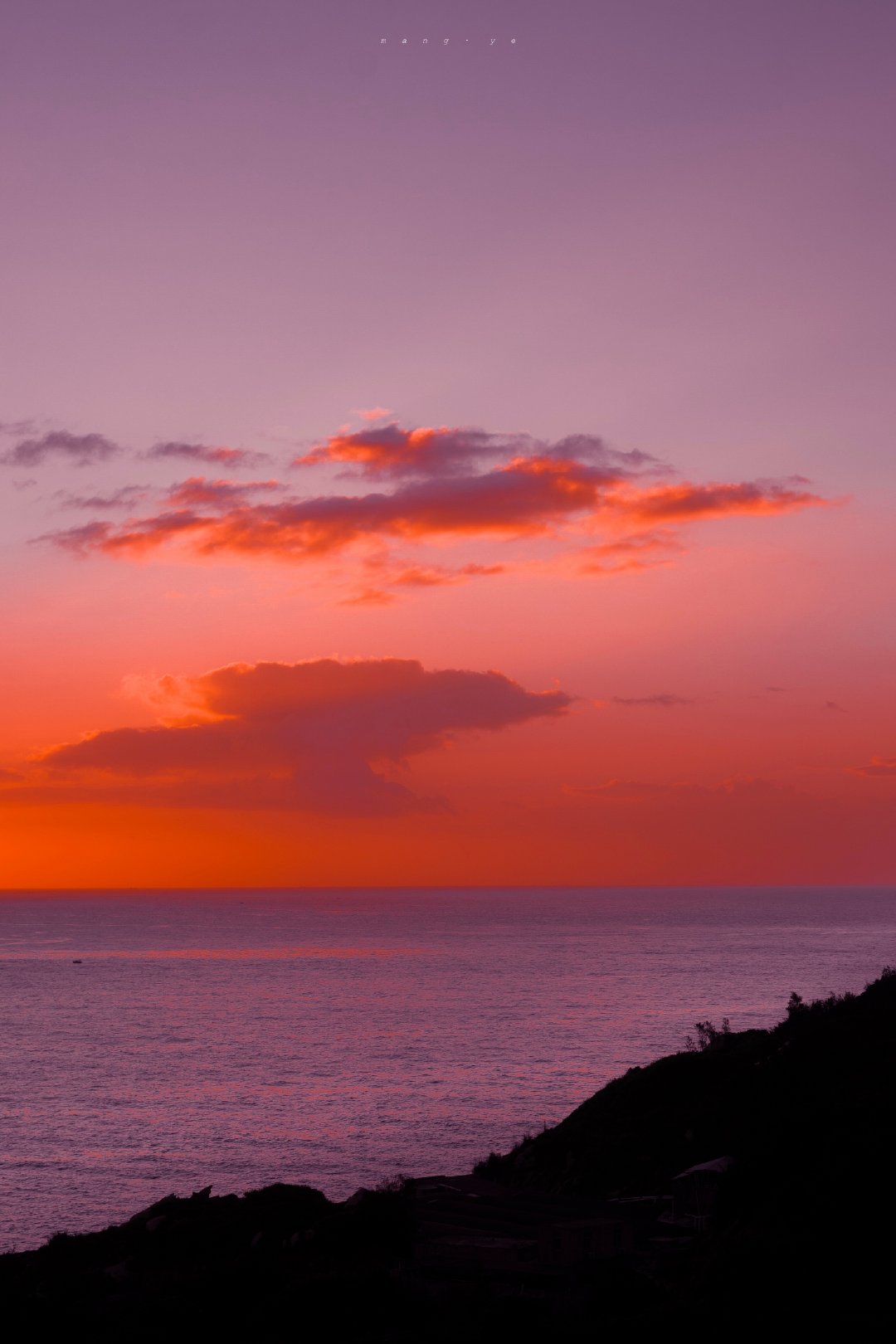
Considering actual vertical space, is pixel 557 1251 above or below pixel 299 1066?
above

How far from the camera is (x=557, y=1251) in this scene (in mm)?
38469

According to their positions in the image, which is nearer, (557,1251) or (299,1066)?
(557,1251)

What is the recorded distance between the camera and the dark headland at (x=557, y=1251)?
3347 cm

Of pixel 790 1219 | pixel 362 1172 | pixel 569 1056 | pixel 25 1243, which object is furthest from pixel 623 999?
pixel 790 1219

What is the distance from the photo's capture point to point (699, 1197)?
45.5 metres

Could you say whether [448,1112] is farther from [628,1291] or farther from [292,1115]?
[628,1291]

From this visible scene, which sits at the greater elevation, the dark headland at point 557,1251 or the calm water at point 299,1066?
the dark headland at point 557,1251

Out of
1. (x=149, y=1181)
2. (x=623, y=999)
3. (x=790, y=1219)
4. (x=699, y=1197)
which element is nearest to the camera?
(x=790, y=1219)

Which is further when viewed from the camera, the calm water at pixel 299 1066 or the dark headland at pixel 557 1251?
the calm water at pixel 299 1066

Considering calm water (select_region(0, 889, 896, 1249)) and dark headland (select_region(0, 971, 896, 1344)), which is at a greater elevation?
dark headland (select_region(0, 971, 896, 1344))

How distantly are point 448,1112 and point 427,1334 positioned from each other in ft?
171

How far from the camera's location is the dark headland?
3347 cm

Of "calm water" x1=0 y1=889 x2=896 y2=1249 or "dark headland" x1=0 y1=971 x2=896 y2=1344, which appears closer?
"dark headland" x1=0 y1=971 x2=896 y2=1344

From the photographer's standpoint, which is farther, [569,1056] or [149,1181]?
[569,1056]
